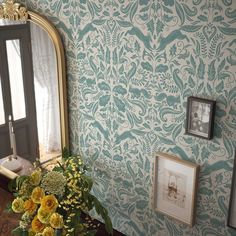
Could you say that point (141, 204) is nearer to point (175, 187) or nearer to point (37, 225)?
point (175, 187)

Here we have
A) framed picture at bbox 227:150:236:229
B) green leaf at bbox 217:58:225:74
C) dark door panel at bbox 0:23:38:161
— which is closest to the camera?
green leaf at bbox 217:58:225:74

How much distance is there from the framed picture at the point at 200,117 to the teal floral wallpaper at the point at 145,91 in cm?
3

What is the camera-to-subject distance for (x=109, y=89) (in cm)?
192

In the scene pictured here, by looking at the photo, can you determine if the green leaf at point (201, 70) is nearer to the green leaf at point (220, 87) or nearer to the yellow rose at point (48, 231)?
the green leaf at point (220, 87)

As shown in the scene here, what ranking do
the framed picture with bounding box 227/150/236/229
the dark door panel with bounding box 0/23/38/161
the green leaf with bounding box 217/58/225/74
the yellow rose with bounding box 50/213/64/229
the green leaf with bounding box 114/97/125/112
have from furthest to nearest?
1. the dark door panel with bounding box 0/23/38/161
2. the green leaf with bounding box 114/97/125/112
3. the framed picture with bounding box 227/150/236/229
4. the green leaf with bounding box 217/58/225/74
5. the yellow rose with bounding box 50/213/64/229

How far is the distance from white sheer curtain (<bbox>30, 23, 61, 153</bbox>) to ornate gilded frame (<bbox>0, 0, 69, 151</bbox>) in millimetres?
36

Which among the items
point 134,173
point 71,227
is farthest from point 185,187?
point 71,227

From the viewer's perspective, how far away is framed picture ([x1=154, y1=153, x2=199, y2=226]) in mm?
1737

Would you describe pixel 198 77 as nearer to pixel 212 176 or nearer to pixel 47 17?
pixel 212 176

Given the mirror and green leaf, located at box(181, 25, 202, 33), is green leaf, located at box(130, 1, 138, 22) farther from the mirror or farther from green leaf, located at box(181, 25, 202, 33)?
the mirror

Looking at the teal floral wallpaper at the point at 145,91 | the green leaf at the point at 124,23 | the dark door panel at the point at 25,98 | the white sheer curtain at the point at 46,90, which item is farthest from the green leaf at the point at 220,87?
the dark door panel at the point at 25,98

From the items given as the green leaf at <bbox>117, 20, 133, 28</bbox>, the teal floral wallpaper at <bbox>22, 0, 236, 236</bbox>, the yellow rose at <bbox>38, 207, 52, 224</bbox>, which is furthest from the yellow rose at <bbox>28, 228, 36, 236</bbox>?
the green leaf at <bbox>117, 20, 133, 28</bbox>

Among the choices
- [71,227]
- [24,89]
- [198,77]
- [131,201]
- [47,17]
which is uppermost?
[47,17]

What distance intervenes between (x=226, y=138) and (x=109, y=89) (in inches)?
26.0
